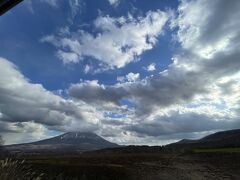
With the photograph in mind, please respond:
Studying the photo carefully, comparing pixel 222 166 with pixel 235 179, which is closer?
pixel 235 179

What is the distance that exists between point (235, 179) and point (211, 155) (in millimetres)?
26670

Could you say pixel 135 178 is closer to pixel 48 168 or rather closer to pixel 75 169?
pixel 75 169

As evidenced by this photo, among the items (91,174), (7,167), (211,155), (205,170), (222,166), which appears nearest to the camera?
(7,167)

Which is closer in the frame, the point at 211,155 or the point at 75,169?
the point at 75,169

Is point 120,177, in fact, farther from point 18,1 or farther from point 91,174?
point 18,1

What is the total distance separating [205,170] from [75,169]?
75.5 ft

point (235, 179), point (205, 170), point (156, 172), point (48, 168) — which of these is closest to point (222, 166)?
point (205, 170)


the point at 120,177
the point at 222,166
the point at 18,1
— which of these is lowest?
the point at 18,1

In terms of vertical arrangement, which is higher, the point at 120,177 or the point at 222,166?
the point at 222,166

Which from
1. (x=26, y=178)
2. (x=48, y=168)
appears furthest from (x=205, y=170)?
(x=26, y=178)

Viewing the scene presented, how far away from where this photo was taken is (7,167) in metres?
8.40

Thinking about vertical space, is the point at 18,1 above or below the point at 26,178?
above

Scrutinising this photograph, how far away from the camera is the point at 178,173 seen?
4934 centimetres

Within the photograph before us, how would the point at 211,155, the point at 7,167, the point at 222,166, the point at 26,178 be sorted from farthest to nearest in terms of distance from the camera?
the point at 211,155, the point at 222,166, the point at 26,178, the point at 7,167
